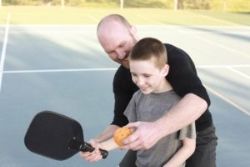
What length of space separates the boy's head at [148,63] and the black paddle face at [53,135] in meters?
0.48

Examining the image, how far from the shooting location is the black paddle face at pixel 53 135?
1671 millimetres

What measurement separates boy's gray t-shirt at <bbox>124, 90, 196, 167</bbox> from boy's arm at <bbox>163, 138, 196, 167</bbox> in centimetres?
2

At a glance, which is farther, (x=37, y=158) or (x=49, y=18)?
(x=49, y=18)

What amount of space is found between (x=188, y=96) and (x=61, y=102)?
16.6 feet

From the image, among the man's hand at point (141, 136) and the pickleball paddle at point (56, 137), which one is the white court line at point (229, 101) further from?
the pickleball paddle at point (56, 137)

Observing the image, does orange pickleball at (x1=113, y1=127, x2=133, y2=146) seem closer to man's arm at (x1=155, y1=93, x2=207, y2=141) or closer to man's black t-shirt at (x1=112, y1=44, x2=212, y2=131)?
man's arm at (x1=155, y1=93, x2=207, y2=141)

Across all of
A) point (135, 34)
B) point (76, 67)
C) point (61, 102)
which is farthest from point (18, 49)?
point (135, 34)

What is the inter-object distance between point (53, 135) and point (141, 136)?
1.28ft

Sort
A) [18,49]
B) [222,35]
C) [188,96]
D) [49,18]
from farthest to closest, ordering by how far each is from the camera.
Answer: [49,18], [222,35], [18,49], [188,96]

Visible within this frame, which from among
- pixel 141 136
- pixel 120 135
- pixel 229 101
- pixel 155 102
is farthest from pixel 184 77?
pixel 229 101

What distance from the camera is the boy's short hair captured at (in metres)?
2.07

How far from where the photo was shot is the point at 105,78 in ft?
28.9

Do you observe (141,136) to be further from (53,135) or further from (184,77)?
(184,77)

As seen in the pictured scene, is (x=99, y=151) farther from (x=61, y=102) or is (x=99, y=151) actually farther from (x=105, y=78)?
(x=105, y=78)
